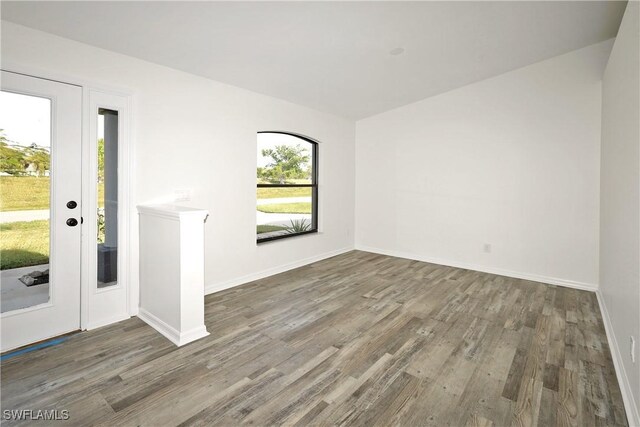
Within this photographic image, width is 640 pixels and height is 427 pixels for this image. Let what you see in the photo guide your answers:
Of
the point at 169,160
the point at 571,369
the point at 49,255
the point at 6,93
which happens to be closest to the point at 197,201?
the point at 169,160

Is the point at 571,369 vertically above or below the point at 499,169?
below

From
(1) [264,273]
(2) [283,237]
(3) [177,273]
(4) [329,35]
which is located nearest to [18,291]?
(3) [177,273]

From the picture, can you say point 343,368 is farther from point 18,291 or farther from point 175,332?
point 18,291

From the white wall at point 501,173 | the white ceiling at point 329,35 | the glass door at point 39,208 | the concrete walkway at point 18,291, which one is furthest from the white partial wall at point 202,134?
the white wall at point 501,173

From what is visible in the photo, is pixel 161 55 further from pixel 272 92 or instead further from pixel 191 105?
pixel 272 92

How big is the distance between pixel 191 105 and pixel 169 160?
641 mm

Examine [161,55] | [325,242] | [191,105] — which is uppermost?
[161,55]

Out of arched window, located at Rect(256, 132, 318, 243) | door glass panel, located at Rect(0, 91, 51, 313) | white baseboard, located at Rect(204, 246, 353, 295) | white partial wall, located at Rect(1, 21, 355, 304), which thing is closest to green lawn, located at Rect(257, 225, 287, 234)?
arched window, located at Rect(256, 132, 318, 243)

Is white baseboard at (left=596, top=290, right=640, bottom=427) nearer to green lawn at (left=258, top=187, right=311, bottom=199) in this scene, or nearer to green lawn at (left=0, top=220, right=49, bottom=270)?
green lawn at (left=258, top=187, right=311, bottom=199)

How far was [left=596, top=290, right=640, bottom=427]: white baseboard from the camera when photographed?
1620 mm

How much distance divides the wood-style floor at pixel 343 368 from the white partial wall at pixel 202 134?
0.81 meters

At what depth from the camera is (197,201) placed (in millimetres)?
3408

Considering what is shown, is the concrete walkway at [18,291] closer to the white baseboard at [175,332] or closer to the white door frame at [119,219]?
the white door frame at [119,219]

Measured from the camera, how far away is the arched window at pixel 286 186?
436 cm
